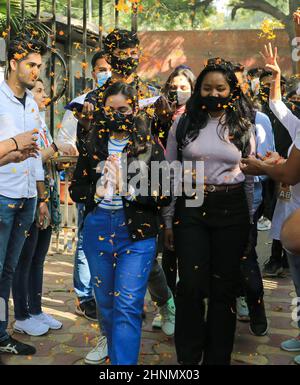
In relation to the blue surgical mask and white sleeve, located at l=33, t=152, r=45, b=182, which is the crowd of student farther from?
the blue surgical mask

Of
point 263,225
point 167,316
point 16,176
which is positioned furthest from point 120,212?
point 263,225

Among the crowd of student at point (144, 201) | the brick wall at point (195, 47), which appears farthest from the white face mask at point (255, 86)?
the brick wall at point (195, 47)

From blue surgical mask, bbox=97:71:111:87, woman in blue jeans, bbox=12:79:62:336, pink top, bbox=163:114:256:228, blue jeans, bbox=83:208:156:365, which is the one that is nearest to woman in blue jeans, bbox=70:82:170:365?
blue jeans, bbox=83:208:156:365

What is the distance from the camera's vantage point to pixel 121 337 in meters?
3.16

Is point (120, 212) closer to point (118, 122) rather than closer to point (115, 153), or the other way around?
point (115, 153)

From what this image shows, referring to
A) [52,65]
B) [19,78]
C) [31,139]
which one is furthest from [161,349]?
[52,65]

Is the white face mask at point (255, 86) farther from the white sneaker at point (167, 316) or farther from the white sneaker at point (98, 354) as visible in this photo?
the white sneaker at point (98, 354)

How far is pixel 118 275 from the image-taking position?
10.6 feet

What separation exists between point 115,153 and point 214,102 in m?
0.76

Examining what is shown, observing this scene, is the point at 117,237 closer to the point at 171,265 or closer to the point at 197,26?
the point at 171,265

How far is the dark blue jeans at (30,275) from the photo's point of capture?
4.20 metres

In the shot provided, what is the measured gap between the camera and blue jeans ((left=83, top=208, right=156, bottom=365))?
317 cm

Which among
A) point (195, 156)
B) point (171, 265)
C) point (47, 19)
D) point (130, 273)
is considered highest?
point (47, 19)

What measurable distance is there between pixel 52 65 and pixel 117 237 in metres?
2.69
